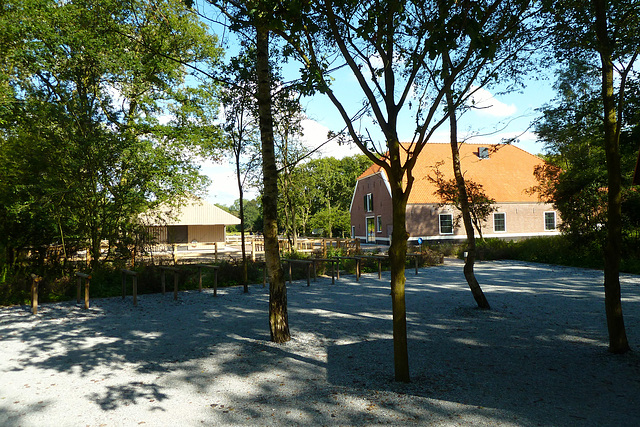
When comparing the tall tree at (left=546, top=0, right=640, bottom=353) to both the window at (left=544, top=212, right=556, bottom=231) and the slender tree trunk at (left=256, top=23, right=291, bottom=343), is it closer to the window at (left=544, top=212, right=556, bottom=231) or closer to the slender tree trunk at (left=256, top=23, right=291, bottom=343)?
the slender tree trunk at (left=256, top=23, right=291, bottom=343)

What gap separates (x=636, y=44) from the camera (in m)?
6.52

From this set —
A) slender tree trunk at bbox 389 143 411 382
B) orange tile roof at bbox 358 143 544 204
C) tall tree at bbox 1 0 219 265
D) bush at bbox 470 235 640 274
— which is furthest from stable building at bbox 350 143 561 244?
slender tree trunk at bbox 389 143 411 382

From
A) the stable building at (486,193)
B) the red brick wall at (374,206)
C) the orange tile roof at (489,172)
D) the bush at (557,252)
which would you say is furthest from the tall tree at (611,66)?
the red brick wall at (374,206)

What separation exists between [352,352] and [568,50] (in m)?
6.08

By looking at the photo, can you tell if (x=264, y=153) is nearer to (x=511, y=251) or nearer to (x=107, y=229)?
(x=107, y=229)

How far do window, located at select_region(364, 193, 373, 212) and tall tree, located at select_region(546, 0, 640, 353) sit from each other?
103ft

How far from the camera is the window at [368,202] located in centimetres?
3812

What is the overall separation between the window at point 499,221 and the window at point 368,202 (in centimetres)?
1019

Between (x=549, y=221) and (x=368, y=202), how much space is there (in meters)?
14.7

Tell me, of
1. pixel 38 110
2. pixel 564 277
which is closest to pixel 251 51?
pixel 38 110

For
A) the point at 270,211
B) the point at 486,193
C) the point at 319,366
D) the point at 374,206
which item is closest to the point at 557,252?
the point at 486,193

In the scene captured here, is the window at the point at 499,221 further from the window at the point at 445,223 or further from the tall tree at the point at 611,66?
the tall tree at the point at 611,66

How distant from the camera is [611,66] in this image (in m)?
6.45

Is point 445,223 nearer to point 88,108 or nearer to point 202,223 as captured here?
point 202,223
